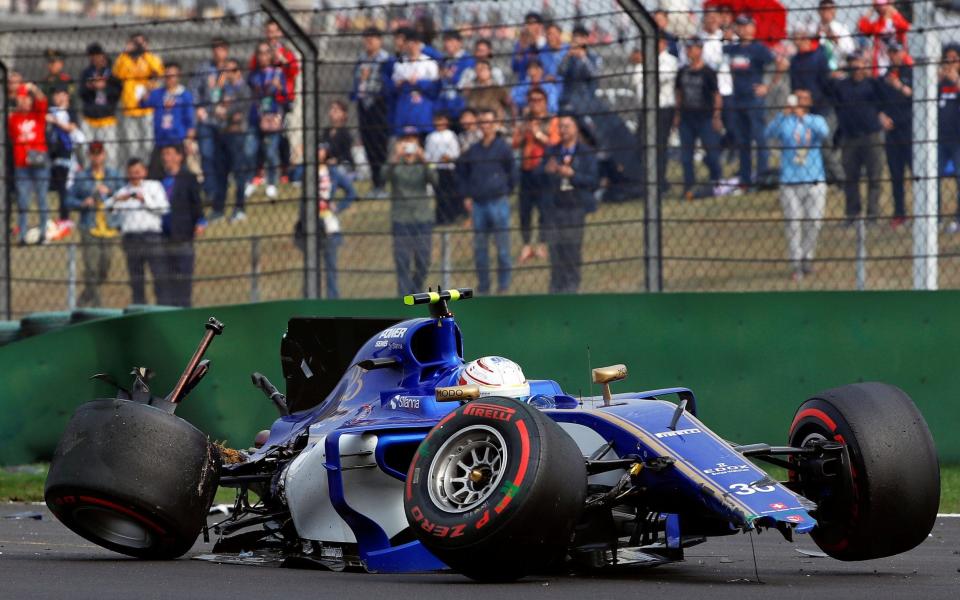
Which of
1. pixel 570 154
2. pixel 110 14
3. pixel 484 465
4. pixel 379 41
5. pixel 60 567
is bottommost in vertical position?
pixel 60 567

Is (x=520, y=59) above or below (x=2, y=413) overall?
above

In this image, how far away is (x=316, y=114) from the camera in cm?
1227

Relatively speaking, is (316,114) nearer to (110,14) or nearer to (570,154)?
(570,154)

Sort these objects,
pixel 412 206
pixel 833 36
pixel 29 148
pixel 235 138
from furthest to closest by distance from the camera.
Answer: pixel 29 148
pixel 235 138
pixel 412 206
pixel 833 36

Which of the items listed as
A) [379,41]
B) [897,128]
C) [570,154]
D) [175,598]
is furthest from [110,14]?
[175,598]

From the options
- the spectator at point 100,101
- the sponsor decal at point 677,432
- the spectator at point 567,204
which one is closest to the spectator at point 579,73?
the spectator at point 567,204

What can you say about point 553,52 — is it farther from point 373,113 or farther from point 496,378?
point 496,378

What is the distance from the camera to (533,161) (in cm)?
1228

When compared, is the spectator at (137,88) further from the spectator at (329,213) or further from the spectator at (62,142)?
the spectator at (329,213)

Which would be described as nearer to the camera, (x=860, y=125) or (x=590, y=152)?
(x=860, y=125)

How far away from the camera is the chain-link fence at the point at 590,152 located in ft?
37.7

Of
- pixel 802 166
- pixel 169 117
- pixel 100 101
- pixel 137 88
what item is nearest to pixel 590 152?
pixel 802 166

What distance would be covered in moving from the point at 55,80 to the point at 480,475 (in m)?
7.94

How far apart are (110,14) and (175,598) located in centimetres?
1933
